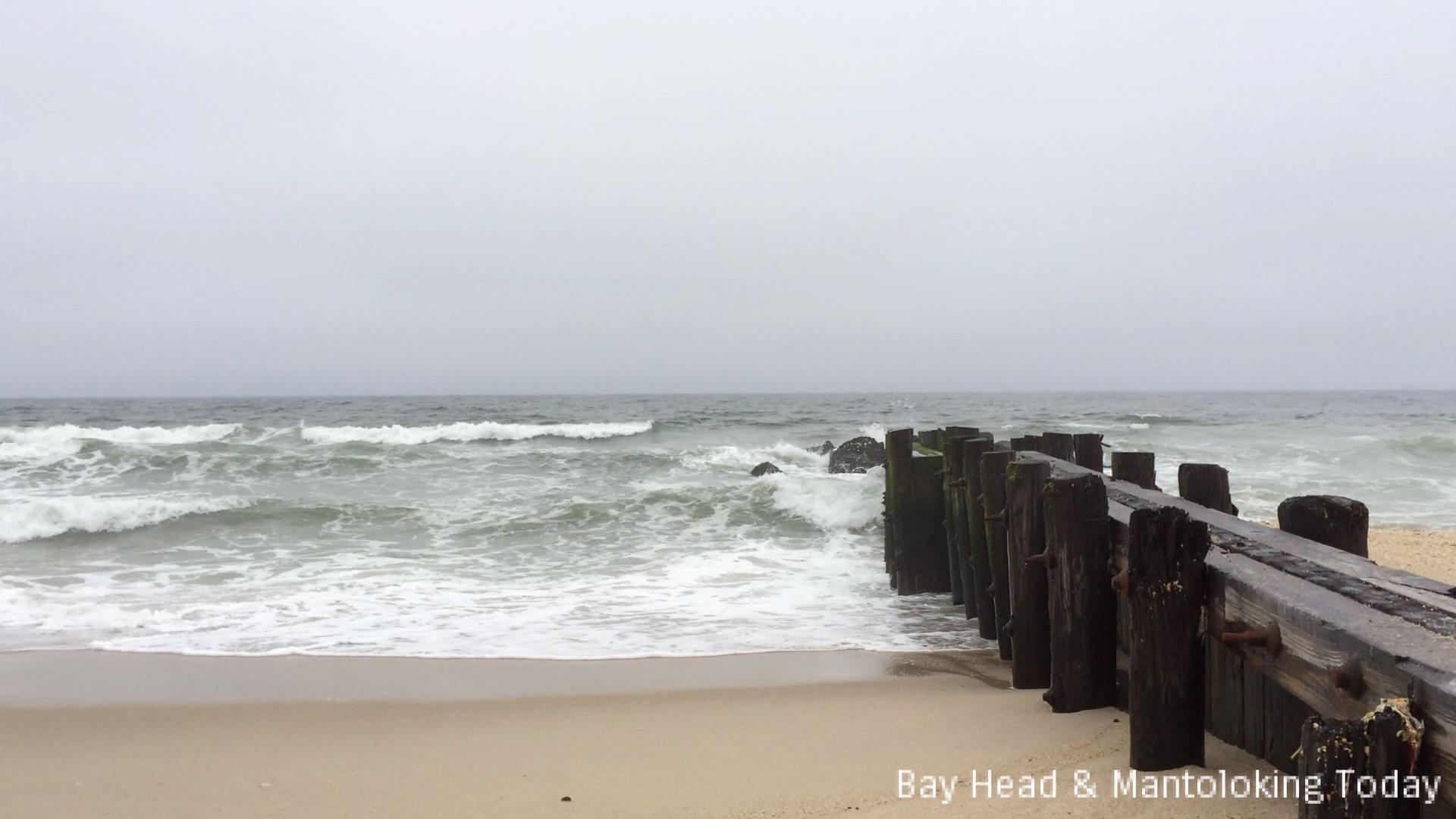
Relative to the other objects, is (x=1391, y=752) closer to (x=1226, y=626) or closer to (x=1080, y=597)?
(x=1226, y=626)

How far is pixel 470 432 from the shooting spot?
29375 mm

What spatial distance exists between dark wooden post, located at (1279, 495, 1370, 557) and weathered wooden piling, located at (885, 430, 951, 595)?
4.14 meters

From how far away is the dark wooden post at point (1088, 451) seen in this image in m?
6.11

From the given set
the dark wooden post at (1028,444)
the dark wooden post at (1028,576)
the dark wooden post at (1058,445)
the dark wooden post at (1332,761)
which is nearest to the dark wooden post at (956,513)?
the dark wooden post at (1028,444)

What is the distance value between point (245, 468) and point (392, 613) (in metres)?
12.4

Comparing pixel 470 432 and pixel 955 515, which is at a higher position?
pixel 955 515

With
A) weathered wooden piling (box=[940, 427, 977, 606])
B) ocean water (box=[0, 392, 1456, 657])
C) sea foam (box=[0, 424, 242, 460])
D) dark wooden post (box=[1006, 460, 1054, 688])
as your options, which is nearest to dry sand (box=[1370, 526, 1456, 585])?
ocean water (box=[0, 392, 1456, 657])

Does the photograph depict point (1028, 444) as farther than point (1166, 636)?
Yes

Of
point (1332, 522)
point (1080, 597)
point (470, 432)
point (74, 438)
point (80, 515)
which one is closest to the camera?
point (1332, 522)

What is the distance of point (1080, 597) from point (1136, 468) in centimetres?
194

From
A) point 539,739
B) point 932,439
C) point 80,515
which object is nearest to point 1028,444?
point 932,439

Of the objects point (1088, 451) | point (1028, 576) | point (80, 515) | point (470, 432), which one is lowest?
point (80, 515)

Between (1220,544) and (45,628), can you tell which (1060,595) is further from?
(45,628)

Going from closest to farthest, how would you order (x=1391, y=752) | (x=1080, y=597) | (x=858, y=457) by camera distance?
1. (x=1391, y=752)
2. (x=1080, y=597)
3. (x=858, y=457)
